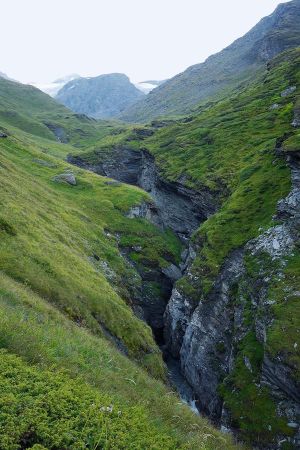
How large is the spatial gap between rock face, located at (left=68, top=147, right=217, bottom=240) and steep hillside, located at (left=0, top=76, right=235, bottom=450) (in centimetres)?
551

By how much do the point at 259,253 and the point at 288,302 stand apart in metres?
9.12

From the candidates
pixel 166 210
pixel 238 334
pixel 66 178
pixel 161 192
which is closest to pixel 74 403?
pixel 238 334

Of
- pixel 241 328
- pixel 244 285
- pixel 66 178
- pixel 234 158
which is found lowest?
pixel 241 328

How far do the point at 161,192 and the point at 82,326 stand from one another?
6702cm

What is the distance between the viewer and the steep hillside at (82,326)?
12.0 m

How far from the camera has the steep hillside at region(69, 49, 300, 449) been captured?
2983cm

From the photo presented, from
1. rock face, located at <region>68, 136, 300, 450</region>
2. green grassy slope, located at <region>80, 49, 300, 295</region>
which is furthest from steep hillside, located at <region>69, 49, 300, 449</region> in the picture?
green grassy slope, located at <region>80, 49, 300, 295</region>

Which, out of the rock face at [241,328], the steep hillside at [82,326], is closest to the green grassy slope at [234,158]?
the rock face at [241,328]

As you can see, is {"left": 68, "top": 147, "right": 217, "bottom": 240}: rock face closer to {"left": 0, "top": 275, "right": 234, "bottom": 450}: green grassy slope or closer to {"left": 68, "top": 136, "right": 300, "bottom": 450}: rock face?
{"left": 68, "top": 136, "right": 300, "bottom": 450}: rock face

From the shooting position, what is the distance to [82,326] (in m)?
29.5

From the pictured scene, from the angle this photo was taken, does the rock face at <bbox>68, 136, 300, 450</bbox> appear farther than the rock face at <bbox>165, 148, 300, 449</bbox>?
No

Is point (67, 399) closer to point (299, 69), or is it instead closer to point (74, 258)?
point (74, 258)

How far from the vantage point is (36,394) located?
1234 centimetres

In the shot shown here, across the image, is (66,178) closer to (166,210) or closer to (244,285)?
(166,210)
